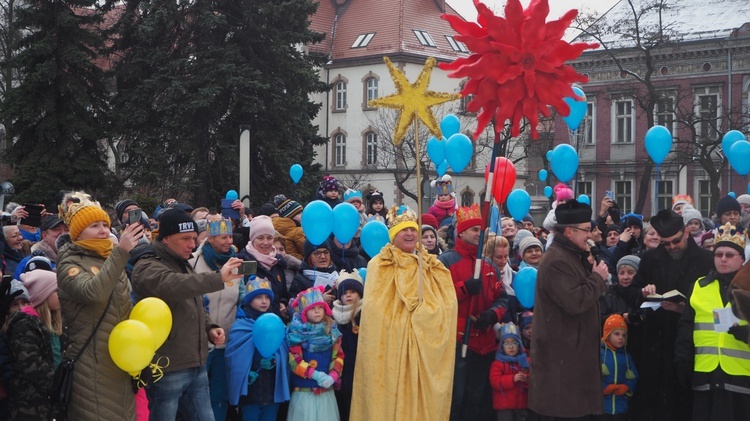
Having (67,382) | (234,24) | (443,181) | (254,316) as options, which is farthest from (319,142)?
(67,382)

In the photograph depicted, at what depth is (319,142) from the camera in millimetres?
29312

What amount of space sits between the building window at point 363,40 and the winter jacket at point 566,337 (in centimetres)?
4720

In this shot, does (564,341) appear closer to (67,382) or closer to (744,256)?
(744,256)

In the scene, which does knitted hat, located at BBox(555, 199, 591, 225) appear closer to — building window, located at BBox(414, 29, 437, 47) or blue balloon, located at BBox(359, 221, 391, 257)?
blue balloon, located at BBox(359, 221, 391, 257)

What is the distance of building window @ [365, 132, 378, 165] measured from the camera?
5244 cm

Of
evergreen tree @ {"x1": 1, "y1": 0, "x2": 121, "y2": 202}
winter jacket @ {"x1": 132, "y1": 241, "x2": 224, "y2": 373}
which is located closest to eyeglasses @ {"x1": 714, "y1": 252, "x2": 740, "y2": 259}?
winter jacket @ {"x1": 132, "y1": 241, "x2": 224, "y2": 373}

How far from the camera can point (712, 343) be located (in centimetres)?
688

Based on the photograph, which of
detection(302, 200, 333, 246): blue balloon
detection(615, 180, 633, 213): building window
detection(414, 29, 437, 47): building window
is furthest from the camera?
detection(414, 29, 437, 47): building window

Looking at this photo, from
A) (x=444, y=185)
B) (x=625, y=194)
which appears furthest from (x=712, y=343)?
(x=625, y=194)

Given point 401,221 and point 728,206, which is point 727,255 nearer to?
point 401,221

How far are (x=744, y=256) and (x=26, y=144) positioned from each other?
21.1m

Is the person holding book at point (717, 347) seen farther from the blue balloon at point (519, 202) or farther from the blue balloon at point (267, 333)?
the blue balloon at point (519, 202)

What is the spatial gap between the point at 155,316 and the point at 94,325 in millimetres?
398

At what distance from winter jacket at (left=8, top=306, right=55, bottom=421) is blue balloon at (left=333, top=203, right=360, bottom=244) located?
3802 millimetres
